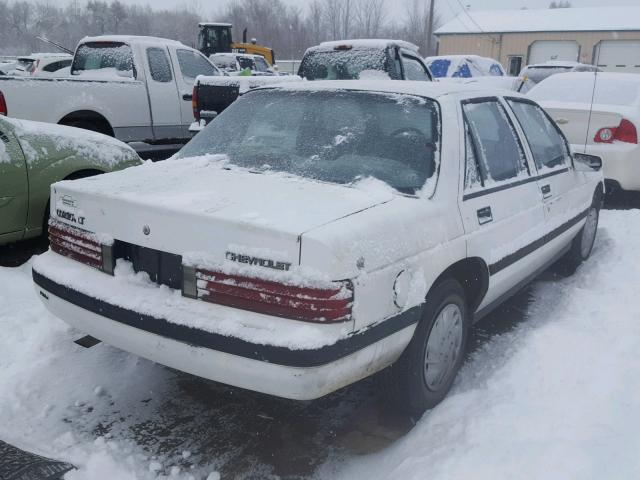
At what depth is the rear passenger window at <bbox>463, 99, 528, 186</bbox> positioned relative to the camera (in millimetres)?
3438

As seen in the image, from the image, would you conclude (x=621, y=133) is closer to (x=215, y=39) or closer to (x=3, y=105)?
(x=3, y=105)

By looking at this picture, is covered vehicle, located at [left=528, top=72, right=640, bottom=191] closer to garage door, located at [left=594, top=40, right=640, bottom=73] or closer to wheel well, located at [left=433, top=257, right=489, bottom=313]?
wheel well, located at [left=433, top=257, right=489, bottom=313]

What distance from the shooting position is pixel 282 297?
→ 2422 mm

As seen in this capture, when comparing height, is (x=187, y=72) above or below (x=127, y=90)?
above

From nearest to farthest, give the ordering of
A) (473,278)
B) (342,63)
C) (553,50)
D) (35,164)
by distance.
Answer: (473,278)
(35,164)
(342,63)
(553,50)

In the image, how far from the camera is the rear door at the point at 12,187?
4555 millimetres

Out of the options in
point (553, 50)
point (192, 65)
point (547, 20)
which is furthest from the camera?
point (547, 20)

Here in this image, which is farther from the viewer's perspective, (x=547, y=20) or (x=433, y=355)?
(x=547, y=20)

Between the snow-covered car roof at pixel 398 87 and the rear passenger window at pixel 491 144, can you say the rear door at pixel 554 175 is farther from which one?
the snow-covered car roof at pixel 398 87

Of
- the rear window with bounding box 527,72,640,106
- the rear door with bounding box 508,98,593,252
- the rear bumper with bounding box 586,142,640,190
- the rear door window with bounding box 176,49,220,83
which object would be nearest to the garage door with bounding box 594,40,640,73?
the rear window with bounding box 527,72,640,106

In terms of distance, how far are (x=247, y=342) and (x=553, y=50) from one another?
144 feet

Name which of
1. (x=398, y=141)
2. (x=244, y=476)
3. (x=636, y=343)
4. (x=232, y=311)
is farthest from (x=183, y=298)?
(x=636, y=343)

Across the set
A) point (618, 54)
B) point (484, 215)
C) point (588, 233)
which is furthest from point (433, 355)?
point (618, 54)

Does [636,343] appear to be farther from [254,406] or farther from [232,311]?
[232,311]
